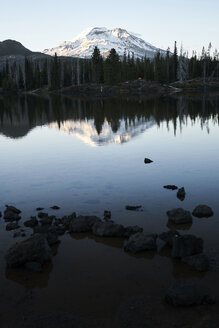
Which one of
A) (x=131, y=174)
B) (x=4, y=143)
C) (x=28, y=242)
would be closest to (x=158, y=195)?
(x=131, y=174)

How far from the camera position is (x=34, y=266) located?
11.5 m

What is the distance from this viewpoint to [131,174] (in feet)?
73.0

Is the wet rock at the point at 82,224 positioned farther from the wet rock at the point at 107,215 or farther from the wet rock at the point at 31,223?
the wet rock at the point at 31,223

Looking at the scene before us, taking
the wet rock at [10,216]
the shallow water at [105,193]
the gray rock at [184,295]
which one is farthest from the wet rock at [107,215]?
the gray rock at [184,295]

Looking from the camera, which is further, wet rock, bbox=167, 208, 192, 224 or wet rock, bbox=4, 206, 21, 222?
wet rock, bbox=4, 206, 21, 222

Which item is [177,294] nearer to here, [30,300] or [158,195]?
[30,300]

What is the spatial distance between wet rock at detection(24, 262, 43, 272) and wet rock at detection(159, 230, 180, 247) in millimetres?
4823

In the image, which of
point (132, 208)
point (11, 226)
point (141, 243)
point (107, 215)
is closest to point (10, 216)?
point (11, 226)

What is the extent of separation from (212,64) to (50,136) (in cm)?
15984

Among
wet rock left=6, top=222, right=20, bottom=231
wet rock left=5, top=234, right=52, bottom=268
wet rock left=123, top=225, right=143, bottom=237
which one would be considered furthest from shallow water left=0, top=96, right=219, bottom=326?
wet rock left=123, top=225, right=143, bottom=237

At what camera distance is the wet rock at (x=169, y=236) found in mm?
12816

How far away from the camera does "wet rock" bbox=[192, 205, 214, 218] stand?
1520 cm

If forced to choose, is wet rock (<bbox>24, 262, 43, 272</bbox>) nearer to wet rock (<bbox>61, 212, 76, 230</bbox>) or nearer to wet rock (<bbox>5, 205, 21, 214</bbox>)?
wet rock (<bbox>61, 212, 76, 230</bbox>)

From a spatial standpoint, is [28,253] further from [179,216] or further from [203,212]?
[203,212]
